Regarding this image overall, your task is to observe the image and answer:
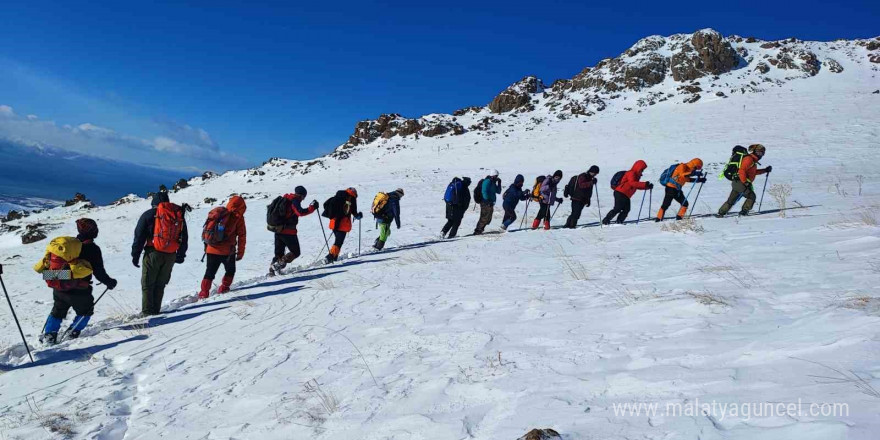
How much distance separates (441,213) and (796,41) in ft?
252

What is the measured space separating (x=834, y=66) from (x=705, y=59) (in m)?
14.2

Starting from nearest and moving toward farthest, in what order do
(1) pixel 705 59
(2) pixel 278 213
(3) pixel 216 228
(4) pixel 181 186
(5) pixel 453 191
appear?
(3) pixel 216 228 < (2) pixel 278 213 < (5) pixel 453 191 < (4) pixel 181 186 < (1) pixel 705 59

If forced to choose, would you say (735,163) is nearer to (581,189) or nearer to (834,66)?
(581,189)

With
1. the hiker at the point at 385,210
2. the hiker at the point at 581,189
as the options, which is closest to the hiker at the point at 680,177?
the hiker at the point at 581,189

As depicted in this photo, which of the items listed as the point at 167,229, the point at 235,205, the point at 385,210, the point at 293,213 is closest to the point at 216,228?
the point at 235,205

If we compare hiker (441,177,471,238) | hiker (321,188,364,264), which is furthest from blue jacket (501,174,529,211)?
hiker (321,188,364,264)

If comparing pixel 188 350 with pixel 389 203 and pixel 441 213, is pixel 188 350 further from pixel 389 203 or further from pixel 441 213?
pixel 441 213

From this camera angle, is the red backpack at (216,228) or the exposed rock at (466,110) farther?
the exposed rock at (466,110)

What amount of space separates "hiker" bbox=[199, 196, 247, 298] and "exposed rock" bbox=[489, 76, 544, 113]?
61745 millimetres

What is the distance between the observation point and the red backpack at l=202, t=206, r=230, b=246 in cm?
809

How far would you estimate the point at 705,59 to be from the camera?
6322 centimetres

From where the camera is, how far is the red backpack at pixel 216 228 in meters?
8.09

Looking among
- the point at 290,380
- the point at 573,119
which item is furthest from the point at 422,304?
the point at 573,119

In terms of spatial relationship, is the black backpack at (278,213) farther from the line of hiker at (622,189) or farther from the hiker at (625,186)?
the hiker at (625,186)
